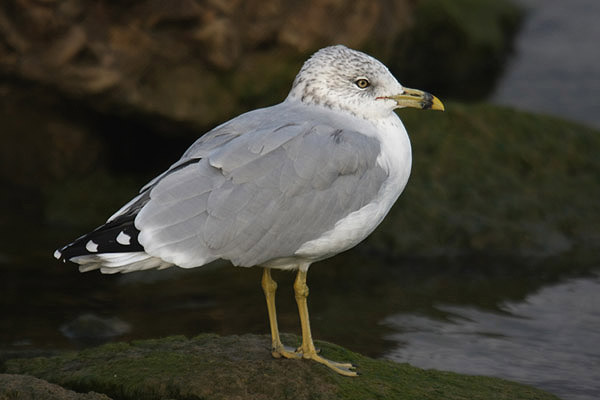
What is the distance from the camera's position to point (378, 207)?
17.0 ft

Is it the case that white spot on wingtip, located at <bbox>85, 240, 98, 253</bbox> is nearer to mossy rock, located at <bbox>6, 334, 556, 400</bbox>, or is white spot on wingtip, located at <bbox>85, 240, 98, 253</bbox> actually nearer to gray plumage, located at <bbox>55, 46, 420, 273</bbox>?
gray plumage, located at <bbox>55, 46, 420, 273</bbox>

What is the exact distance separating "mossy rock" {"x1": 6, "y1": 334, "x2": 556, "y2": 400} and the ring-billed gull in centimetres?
21

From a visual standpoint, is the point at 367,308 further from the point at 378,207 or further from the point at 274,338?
the point at 378,207

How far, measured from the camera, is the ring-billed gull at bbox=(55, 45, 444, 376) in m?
4.82

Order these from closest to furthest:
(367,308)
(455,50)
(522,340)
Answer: (522,340) < (367,308) < (455,50)

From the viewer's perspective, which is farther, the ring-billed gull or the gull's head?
the gull's head

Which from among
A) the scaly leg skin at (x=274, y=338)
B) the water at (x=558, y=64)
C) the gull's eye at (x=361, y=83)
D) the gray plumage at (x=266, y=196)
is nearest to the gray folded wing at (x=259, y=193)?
the gray plumage at (x=266, y=196)

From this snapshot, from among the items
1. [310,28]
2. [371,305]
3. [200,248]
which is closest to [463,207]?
[371,305]

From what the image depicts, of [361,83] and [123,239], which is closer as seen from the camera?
[123,239]

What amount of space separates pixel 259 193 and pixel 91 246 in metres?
0.85

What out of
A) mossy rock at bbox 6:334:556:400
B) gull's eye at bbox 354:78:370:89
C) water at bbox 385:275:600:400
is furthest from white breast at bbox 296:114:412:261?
water at bbox 385:275:600:400

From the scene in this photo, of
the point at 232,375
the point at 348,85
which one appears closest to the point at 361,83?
the point at 348,85

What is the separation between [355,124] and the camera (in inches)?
209

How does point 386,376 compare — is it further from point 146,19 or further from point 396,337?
point 146,19
